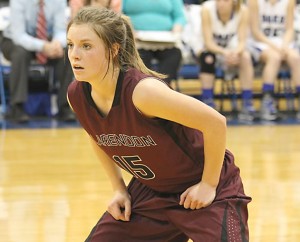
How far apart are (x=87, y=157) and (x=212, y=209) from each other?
9.19 feet

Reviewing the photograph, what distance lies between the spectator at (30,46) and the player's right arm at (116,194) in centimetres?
388

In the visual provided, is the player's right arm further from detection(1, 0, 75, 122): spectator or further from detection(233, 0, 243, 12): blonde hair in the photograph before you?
detection(233, 0, 243, 12): blonde hair

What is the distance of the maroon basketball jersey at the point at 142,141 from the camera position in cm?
233

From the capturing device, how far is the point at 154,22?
22.0ft

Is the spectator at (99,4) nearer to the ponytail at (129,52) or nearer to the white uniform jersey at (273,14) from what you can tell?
the white uniform jersey at (273,14)

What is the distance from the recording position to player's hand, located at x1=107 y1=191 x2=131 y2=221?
2.55 m

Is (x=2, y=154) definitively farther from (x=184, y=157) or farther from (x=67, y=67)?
(x=184, y=157)

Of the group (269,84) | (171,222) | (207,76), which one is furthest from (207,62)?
(171,222)

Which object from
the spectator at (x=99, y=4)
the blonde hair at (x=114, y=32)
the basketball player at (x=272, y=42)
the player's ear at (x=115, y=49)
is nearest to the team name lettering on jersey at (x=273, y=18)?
the basketball player at (x=272, y=42)

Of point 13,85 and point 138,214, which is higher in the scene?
point 138,214

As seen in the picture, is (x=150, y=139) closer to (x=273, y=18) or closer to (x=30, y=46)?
(x=30, y=46)

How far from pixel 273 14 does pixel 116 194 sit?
499cm

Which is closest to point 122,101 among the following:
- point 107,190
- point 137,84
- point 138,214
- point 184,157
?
point 137,84

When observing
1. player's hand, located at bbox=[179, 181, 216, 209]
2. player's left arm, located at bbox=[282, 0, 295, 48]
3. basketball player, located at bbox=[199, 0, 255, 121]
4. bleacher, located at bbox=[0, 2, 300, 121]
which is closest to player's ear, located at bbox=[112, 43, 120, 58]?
player's hand, located at bbox=[179, 181, 216, 209]
